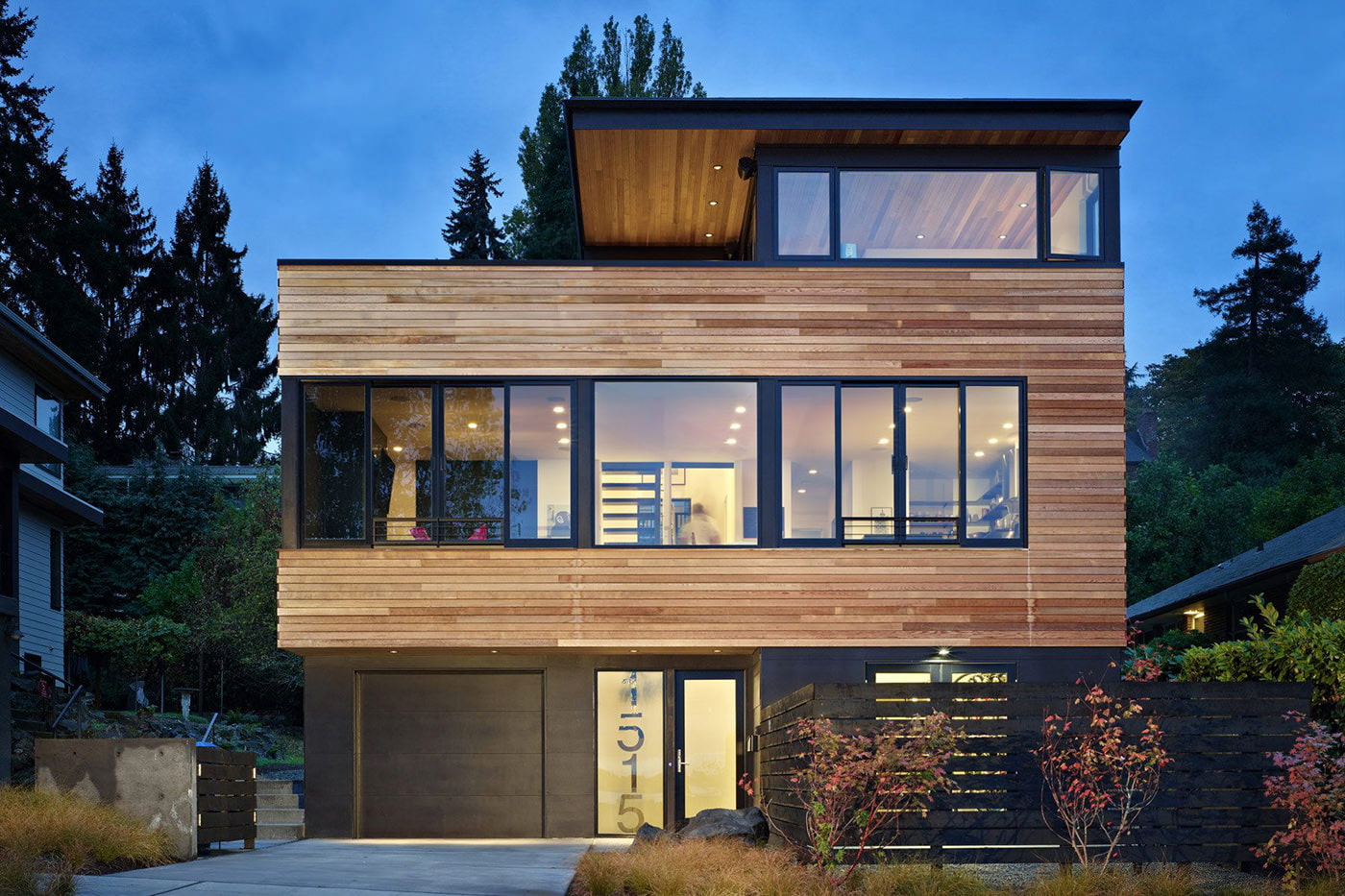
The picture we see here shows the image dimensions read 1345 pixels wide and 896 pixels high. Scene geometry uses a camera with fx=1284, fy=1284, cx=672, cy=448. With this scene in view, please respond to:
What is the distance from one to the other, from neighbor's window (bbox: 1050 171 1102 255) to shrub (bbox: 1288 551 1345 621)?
5.05m

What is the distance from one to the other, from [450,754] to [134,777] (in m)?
4.37

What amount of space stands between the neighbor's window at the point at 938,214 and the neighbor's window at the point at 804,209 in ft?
0.72

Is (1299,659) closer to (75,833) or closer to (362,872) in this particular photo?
(362,872)

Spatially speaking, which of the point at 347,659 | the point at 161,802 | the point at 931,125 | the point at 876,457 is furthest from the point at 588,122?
the point at 161,802

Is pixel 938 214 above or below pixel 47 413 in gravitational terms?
above

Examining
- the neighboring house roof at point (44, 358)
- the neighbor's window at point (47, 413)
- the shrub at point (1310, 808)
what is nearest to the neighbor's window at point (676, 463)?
the shrub at point (1310, 808)

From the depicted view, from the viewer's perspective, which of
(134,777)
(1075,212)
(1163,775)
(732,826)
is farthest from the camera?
(1075,212)

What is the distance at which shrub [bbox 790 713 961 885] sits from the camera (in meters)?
9.14

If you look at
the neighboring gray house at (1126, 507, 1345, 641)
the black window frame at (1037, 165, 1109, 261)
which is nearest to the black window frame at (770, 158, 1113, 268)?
the black window frame at (1037, 165, 1109, 261)

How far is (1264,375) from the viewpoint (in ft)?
154

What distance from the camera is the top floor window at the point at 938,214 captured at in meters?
14.6

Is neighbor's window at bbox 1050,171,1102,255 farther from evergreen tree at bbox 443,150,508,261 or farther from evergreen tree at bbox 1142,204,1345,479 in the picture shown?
evergreen tree at bbox 1142,204,1345,479

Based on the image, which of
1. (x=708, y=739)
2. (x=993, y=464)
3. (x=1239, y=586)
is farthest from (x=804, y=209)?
(x=1239, y=586)

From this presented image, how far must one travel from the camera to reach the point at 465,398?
14.6 metres
